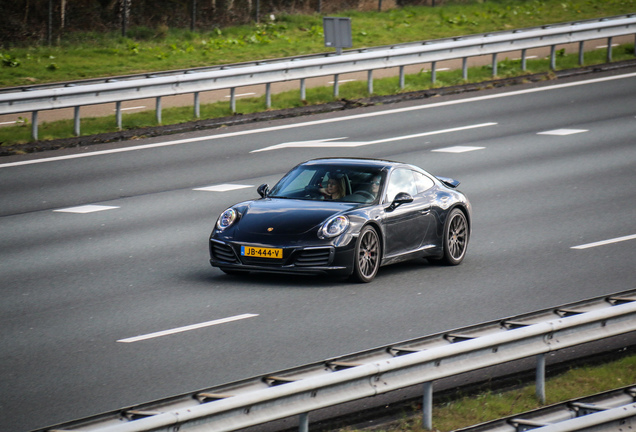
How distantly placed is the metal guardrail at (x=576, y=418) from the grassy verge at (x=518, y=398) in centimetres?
61

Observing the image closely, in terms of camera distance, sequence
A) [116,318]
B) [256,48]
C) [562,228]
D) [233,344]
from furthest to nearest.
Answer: [256,48] < [562,228] < [116,318] < [233,344]

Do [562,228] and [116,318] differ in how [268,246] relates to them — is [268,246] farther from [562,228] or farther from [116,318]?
[562,228]

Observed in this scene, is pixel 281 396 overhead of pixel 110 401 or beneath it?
overhead

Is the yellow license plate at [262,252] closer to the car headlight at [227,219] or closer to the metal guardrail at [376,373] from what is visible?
A: the car headlight at [227,219]

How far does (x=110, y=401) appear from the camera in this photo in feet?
26.8

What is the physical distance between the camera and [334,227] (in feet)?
39.7

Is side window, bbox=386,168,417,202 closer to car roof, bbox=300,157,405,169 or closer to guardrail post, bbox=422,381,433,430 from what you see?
car roof, bbox=300,157,405,169

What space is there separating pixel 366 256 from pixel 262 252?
48.6 inches

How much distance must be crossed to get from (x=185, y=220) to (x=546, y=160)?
7.37m

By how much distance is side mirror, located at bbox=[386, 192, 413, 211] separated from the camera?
1286 cm

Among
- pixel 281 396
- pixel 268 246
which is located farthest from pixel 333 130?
pixel 281 396

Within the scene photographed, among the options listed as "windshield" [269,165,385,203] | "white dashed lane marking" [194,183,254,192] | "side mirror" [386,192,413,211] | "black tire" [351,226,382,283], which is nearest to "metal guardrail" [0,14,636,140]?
"white dashed lane marking" [194,183,254,192]

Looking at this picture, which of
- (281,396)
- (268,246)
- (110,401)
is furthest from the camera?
(268,246)

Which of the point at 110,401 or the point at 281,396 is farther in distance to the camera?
the point at 110,401
